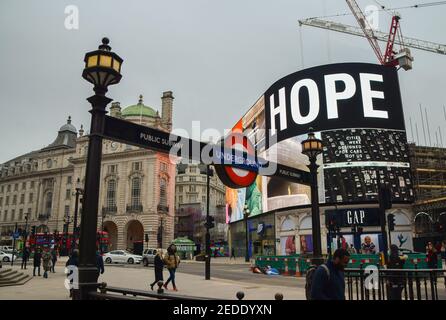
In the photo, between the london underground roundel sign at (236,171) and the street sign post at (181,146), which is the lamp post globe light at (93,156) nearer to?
the street sign post at (181,146)

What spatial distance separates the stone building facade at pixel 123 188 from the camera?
6488 centimetres

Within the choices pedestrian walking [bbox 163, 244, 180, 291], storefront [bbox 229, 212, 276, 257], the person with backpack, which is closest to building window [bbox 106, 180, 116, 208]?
storefront [bbox 229, 212, 276, 257]

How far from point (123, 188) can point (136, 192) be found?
283 centimetres

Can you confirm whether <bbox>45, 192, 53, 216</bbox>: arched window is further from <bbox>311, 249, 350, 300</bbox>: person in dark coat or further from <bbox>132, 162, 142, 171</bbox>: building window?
<bbox>311, 249, 350, 300</bbox>: person in dark coat

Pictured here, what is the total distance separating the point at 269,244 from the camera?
50656 millimetres

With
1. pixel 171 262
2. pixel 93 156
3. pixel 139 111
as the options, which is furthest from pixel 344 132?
pixel 93 156

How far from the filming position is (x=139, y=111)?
6931cm

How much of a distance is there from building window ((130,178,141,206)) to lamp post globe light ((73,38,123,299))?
60.2m

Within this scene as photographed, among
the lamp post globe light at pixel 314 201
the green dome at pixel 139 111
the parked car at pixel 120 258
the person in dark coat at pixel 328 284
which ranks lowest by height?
the parked car at pixel 120 258

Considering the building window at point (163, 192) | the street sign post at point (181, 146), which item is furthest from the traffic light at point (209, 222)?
the building window at point (163, 192)

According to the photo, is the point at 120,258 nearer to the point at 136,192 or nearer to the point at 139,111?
the point at 136,192

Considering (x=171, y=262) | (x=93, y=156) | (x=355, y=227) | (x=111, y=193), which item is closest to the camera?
(x=93, y=156)
